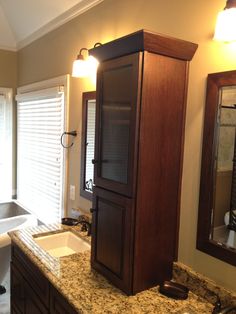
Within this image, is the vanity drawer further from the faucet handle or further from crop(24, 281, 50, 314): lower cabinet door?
the faucet handle

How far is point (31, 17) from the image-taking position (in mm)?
2941

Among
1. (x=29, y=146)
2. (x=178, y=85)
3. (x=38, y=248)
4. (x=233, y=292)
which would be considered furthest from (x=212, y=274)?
(x=29, y=146)

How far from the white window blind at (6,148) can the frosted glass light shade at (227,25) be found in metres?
3.04

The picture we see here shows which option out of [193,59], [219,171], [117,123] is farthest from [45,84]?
[219,171]

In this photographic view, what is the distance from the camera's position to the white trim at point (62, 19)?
2270mm

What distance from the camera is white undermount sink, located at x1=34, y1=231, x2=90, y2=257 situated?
2.06m

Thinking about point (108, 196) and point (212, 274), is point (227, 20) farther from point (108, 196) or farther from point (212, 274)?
point (212, 274)

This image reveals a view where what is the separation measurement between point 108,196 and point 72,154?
1.17m

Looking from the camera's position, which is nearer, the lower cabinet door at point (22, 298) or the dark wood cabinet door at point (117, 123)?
the dark wood cabinet door at point (117, 123)

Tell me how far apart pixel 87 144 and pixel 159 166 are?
3.53ft

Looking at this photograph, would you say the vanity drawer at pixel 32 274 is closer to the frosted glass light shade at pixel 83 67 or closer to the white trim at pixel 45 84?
the frosted glass light shade at pixel 83 67

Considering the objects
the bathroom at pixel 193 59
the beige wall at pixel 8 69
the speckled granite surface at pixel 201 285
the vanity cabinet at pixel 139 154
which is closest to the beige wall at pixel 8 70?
the beige wall at pixel 8 69

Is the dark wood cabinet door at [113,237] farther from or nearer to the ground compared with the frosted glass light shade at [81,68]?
nearer to the ground

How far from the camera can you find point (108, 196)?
1.51 metres
